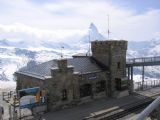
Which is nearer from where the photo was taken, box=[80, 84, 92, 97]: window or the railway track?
the railway track

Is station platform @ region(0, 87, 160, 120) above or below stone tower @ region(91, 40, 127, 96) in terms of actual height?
below

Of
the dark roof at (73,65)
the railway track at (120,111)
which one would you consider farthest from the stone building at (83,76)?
the railway track at (120,111)

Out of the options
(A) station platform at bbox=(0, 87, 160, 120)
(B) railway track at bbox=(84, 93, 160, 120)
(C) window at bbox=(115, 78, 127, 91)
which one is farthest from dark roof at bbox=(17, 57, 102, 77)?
(B) railway track at bbox=(84, 93, 160, 120)

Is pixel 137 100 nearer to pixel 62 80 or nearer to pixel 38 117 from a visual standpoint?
pixel 62 80

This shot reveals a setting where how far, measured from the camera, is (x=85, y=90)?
40.8 m

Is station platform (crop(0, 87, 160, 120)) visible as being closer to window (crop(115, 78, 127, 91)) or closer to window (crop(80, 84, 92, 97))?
window (crop(80, 84, 92, 97))

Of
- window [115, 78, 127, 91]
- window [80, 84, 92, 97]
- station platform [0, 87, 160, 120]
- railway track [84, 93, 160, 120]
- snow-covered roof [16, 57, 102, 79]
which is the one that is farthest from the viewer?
window [115, 78, 127, 91]

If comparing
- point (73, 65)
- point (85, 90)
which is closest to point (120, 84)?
point (85, 90)

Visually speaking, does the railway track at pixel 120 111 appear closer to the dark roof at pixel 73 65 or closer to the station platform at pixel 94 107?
the station platform at pixel 94 107

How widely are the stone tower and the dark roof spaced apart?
1583 millimetres

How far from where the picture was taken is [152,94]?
148ft

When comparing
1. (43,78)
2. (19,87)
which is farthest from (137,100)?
(19,87)

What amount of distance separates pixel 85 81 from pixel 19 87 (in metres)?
10.0

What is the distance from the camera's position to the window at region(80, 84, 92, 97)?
1583 inches
